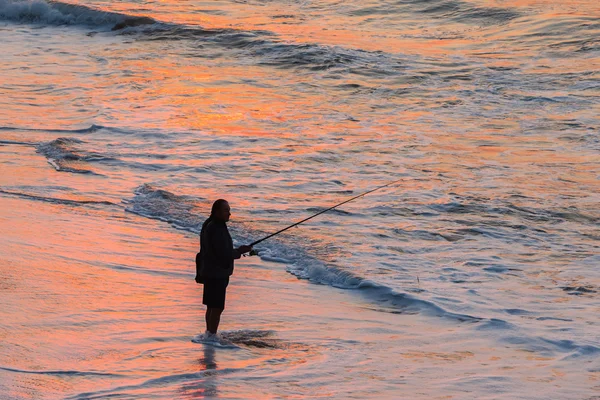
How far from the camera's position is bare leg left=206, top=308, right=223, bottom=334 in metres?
6.84

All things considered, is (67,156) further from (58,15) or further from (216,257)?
(58,15)

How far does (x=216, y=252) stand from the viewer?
6668 millimetres

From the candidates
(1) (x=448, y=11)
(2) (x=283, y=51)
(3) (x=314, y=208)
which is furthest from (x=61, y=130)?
(1) (x=448, y=11)

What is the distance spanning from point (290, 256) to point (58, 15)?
20.0 m

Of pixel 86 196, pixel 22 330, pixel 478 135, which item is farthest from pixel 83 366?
pixel 478 135

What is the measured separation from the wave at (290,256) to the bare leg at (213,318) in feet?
5.44

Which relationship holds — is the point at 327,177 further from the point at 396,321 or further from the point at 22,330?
the point at 22,330

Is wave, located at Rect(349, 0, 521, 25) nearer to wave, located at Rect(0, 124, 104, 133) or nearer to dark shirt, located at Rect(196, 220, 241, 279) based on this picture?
wave, located at Rect(0, 124, 104, 133)

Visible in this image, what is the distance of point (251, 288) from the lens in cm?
834

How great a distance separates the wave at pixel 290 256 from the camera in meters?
8.05

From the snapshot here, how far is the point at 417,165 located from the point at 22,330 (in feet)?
24.0

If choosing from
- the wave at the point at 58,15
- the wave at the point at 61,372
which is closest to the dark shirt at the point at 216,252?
the wave at the point at 61,372

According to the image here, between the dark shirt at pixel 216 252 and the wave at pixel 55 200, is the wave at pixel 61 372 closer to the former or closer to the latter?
the dark shirt at pixel 216 252

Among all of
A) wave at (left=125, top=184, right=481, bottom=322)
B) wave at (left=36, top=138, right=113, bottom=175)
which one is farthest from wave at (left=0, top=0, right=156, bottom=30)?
wave at (left=125, top=184, right=481, bottom=322)
